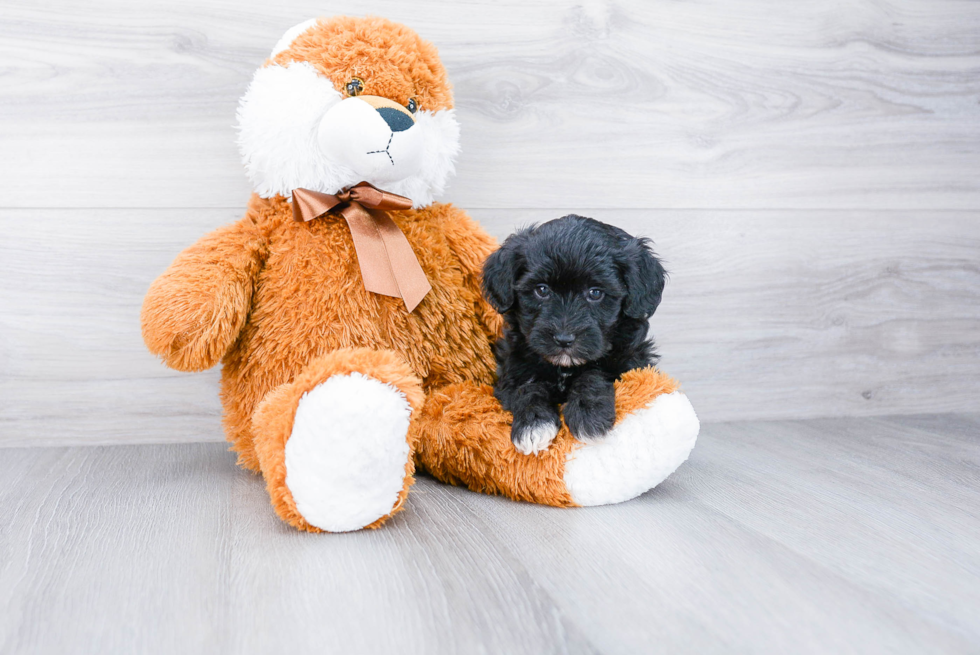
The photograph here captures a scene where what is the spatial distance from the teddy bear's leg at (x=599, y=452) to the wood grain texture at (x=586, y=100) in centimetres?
64

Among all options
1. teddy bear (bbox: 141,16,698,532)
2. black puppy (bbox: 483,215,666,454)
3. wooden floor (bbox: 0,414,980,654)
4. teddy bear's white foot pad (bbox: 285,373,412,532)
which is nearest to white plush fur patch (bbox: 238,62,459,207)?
teddy bear (bbox: 141,16,698,532)

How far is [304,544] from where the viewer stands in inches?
38.9

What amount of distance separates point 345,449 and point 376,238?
425mm

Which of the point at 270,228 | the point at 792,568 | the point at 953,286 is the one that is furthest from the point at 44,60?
the point at 953,286

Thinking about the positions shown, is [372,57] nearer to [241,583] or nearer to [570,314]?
[570,314]

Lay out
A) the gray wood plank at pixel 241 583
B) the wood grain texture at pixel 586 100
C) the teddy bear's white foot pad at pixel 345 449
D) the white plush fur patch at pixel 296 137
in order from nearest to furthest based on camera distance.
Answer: the gray wood plank at pixel 241 583
the teddy bear's white foot pad at pixel 345 449
the white plush fur patch at pixel 296 137
the wood grain texture at pixel 586 100

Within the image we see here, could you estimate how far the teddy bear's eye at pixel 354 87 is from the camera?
48.4 inches

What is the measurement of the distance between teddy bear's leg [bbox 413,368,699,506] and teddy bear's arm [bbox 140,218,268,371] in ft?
1.22

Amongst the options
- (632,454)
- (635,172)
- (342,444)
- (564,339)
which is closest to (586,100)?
(635,172)

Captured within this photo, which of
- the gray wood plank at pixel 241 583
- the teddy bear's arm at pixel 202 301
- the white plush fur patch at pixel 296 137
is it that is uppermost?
the white plush fur patch at pixel 296 137

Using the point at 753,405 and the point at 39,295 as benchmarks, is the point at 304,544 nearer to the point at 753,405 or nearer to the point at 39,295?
the point at 39,295

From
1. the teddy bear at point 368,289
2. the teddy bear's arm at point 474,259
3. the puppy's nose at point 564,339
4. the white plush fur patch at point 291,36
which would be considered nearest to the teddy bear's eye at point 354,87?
the teddy bear at point 368,289

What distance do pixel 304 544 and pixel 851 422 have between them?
4.72ft

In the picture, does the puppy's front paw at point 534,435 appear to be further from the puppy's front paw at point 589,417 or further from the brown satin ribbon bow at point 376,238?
the brown satin ribbon bow at point 376,238
